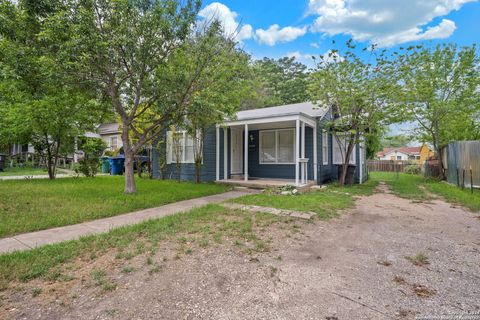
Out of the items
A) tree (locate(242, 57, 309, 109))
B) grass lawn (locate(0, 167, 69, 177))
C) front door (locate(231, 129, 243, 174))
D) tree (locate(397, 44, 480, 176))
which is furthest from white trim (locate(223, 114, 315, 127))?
tree (locate(242, 57, 309, 109))

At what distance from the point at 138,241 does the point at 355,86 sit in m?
9.24

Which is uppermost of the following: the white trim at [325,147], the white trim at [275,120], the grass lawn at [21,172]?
the white trim at [275,120]

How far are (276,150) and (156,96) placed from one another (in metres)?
5.87

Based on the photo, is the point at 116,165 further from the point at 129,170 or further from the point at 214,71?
the point at 214,71

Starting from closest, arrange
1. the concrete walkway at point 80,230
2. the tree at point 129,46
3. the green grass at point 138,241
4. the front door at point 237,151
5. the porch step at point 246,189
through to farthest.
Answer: the green grass at point 138,241, the concrete walkway at point 80,230, the tree at point 129,46, the porch step at point 246,189, the front door at point 237,151

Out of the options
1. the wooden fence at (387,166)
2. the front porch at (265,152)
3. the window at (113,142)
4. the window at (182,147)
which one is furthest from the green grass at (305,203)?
the wooden fence at (387,166)

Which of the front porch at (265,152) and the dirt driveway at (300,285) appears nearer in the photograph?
the dirt driveway at (300,285)

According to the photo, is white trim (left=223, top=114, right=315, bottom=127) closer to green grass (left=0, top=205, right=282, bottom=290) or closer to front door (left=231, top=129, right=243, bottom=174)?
front door (left=231, top=129, right=243, bottom=174)

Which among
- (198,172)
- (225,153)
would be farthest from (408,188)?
(198,172)

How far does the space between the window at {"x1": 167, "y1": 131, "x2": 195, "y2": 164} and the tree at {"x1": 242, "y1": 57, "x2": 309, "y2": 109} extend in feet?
35.8

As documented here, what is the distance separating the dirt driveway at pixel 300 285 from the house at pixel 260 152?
246 inches

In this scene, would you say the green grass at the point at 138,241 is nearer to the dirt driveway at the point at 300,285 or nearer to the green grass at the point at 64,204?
the dirt driveway at the point at 300,285

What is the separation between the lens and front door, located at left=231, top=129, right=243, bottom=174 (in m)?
11.6

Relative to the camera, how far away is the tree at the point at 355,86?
374 inches
